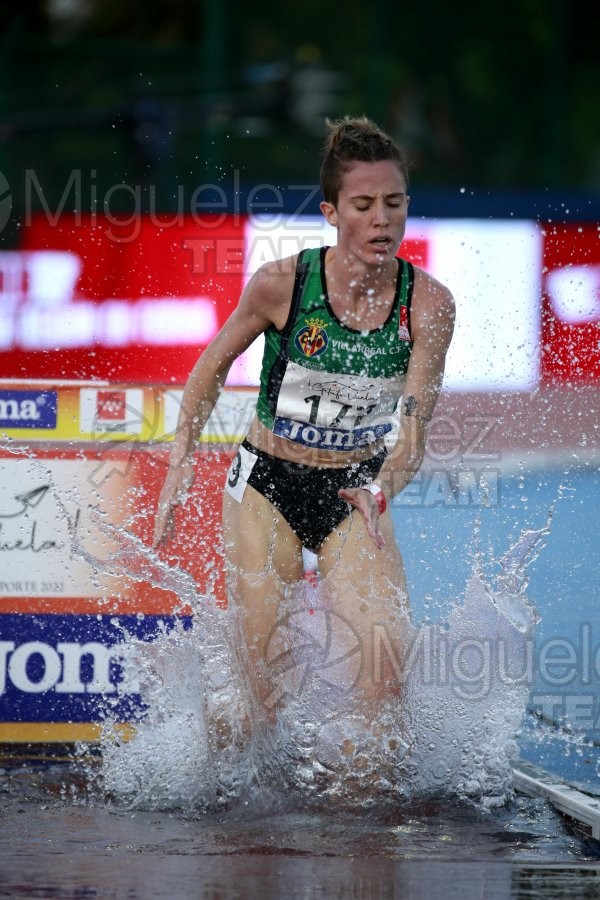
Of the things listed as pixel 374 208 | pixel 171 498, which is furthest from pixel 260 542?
pixel 374 208

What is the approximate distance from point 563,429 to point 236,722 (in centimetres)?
295

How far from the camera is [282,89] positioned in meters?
19.5

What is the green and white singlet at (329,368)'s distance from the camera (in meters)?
4.82

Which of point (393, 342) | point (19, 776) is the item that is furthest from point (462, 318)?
point (19, 776)

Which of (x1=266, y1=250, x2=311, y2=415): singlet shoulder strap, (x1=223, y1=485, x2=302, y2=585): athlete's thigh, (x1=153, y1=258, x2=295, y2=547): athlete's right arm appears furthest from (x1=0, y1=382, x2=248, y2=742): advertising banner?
(x1=266, y1=250, x2=311, y2=415): singlet shoulder strap

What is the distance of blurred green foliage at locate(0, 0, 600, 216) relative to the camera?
1527 centimetres

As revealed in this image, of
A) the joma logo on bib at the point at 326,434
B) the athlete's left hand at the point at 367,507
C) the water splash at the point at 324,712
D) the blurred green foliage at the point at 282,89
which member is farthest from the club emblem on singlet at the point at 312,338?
the blurred green foliage at the point at 282,89

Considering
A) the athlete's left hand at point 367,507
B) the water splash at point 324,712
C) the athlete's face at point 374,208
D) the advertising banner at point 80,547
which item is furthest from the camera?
the advertising banner at point 80,547

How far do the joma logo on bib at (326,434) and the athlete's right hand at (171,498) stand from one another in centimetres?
35

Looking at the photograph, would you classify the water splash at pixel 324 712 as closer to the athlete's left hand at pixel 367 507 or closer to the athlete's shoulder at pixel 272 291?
the athlete's left hand at pixel 367 507

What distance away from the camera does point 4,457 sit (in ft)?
18.4

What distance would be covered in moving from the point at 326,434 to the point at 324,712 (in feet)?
3.13

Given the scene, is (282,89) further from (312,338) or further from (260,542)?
(260,542)

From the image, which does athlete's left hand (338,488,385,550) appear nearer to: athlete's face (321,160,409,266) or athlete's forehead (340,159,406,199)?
athlete's face (321,160,409,266)
